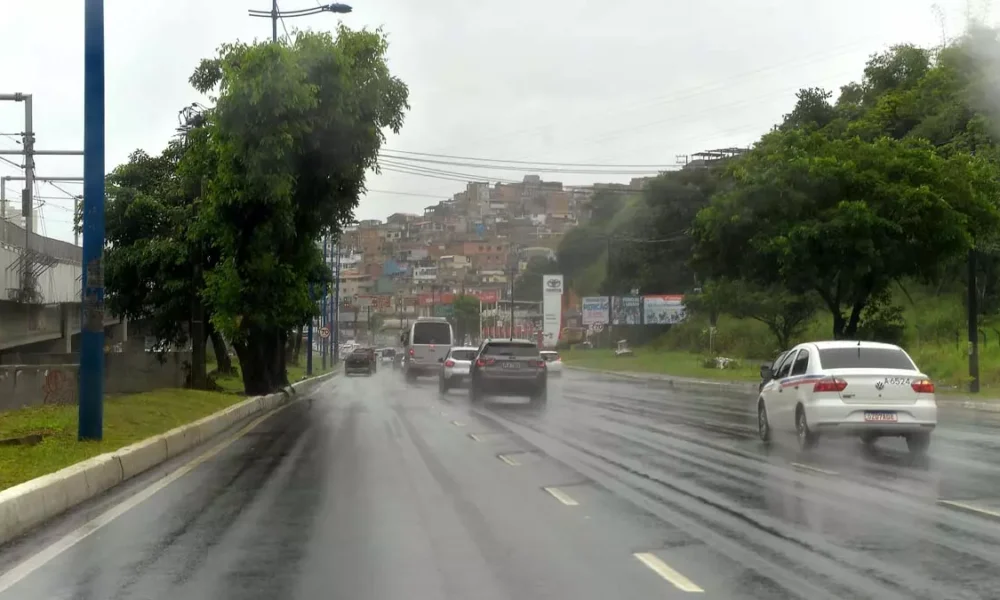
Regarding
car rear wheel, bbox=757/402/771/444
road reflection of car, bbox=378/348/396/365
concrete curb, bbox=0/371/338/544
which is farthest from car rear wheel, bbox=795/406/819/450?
road reflection of car, bbox=378/348/396/365

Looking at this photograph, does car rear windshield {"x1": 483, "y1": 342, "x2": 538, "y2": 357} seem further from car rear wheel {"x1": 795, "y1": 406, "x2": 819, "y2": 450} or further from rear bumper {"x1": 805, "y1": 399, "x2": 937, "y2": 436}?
rear bumper {"x1": 805, "y1": 399, "x2": 937, "y2": 436}

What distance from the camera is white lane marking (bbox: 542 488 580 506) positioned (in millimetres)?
12164

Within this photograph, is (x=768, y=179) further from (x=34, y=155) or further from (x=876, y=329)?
(x=34, y=155)

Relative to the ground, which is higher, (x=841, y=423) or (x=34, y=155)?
(x=34, y=155)

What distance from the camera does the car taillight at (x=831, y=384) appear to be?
56.9ft

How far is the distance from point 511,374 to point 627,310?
62.4 meters

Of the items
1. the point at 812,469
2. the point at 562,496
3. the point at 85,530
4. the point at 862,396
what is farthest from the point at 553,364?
the point at 85,530

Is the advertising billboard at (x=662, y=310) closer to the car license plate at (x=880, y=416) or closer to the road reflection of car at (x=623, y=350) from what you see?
the road reflection of car at (x=623, y=350)

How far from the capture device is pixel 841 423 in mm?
17250

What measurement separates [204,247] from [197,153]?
10.1 feet

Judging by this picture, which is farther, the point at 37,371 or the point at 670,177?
the point at 670,177

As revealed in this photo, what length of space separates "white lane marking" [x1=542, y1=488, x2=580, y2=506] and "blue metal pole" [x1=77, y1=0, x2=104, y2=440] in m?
7.31

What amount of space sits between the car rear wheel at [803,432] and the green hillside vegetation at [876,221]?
20.6 meters

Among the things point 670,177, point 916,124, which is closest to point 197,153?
point 916,124
